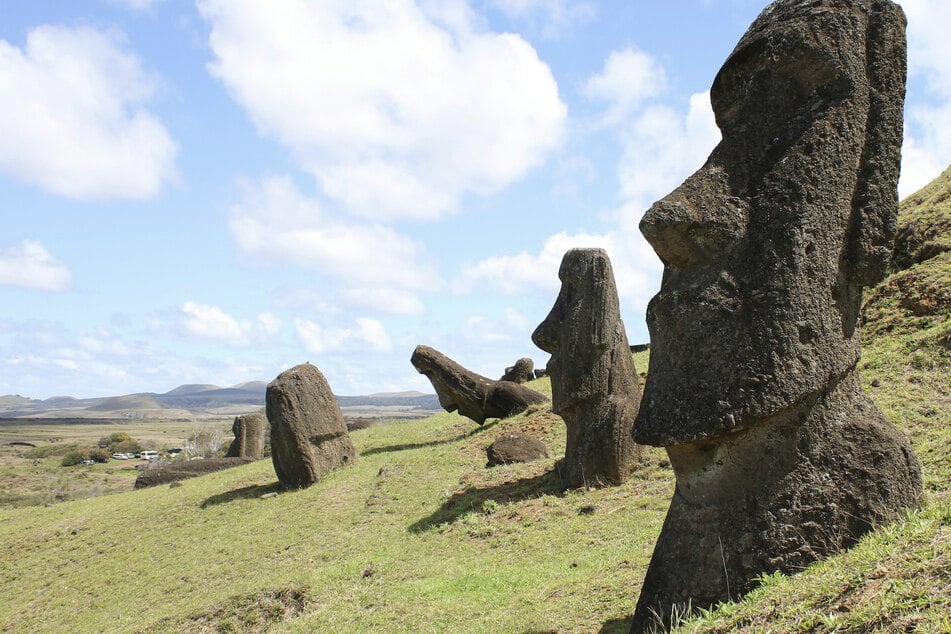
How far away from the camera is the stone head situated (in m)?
11.7

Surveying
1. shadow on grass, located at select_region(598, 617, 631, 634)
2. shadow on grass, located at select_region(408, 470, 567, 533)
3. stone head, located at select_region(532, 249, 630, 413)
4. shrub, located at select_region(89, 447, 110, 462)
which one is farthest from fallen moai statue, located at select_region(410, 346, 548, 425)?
shrub, located at select_region(89, 447, 110, 462)

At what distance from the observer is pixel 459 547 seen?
10000 millimetres

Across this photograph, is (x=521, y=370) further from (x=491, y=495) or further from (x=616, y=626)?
(x=616, y=626)

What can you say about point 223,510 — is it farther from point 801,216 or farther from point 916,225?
point 916,225

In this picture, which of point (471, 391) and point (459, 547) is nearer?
point (459, 547)

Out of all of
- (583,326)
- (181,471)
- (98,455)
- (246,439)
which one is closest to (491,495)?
(583,326)

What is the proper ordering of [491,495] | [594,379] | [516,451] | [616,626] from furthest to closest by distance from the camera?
[516,451] → [491,495] → [594,379] → [616,626]

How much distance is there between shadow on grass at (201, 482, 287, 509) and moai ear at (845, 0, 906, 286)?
14.0 m

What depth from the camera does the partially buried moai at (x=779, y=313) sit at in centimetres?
443

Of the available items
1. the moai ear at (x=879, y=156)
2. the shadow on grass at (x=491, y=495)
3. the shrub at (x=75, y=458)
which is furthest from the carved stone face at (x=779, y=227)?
the shrub at (x=75, y=458)

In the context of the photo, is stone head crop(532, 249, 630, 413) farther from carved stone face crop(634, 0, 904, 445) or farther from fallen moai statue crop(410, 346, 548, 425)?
fallen moai statue crop(410, 346, 548, 425)

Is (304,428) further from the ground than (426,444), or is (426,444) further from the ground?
(304,428)

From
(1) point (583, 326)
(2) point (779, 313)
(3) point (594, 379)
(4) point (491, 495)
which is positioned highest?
(1) point (583, 326)

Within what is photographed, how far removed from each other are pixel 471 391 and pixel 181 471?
10.1 m
